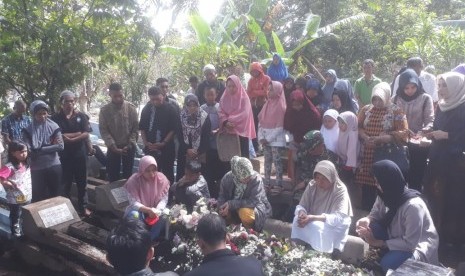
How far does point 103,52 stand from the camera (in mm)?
6586

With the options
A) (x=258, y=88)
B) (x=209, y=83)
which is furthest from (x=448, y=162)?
(x=209, y=83)

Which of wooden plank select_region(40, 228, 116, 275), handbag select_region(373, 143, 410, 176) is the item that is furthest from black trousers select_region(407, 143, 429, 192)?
wooden plank select_region(40, 228, 116, 275)

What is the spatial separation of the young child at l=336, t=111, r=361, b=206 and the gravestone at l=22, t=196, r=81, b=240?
11.6ft

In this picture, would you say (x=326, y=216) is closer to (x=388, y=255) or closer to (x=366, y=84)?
(x=388, y=255)

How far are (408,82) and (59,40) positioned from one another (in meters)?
4.61

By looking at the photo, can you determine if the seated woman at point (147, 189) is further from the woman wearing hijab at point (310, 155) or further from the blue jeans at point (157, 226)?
the woman wearing hijab at point (310, 155)

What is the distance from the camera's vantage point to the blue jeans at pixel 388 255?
143 inches

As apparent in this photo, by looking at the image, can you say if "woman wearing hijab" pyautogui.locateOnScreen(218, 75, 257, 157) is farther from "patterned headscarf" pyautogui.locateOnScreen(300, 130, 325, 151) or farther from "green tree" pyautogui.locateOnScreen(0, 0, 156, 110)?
"green tree" pyautogui.locateOnScreen(0, 0, 156, 110)

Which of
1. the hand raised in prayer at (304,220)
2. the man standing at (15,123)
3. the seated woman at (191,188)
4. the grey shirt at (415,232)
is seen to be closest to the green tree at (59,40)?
the man standing at (15,123)

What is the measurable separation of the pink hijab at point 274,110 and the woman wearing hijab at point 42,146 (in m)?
2.67

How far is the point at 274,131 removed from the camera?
5957 millimetres

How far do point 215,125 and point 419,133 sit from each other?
8.39 ft

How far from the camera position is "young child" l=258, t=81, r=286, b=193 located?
5934mm

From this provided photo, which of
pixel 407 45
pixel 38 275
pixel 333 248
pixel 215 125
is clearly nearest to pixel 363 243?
pixel 333 248
